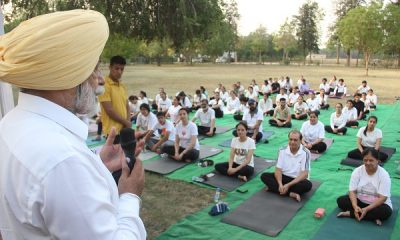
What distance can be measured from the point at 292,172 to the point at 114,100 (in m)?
3.09

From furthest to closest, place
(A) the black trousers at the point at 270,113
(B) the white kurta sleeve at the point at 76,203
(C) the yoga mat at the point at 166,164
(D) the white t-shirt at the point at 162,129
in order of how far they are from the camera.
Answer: (A) the black trousers at the point at 270,113 < (D) the white t-shirt at the point at 162,129 < (C) the yoga mat at the point at 166,164 < (B) the white kurta sleeve at the point at 76,203

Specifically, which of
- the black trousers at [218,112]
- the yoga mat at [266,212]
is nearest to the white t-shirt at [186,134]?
the yoga mat at [266,212]

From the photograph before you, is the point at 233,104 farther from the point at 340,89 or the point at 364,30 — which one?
the point at 364,30

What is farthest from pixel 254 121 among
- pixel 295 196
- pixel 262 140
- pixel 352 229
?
pixel 352 229

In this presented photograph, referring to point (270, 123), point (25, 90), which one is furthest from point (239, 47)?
point (25, 90)

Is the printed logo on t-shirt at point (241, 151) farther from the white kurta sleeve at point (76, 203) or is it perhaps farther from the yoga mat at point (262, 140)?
the white kurta sleeve at point (76, 203)

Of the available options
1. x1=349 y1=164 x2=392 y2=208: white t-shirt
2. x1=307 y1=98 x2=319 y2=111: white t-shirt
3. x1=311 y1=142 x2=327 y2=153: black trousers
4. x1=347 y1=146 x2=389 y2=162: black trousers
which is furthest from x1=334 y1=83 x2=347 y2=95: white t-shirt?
x1=349 y1=164 x2=392 y2=208: white t-shirt

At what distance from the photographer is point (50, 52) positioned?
0.99 m

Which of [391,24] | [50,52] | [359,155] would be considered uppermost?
[391,24]

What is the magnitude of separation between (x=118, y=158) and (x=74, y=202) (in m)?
0.70

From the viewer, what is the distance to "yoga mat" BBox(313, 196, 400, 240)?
13.0 ft

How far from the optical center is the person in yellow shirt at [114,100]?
3.59 meters

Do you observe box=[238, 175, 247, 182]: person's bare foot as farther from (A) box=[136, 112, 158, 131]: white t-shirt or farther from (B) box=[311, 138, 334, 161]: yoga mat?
(A) box=[136, 112, 158, 131]: white t-shirt

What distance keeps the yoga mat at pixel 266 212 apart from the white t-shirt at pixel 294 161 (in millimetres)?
395
